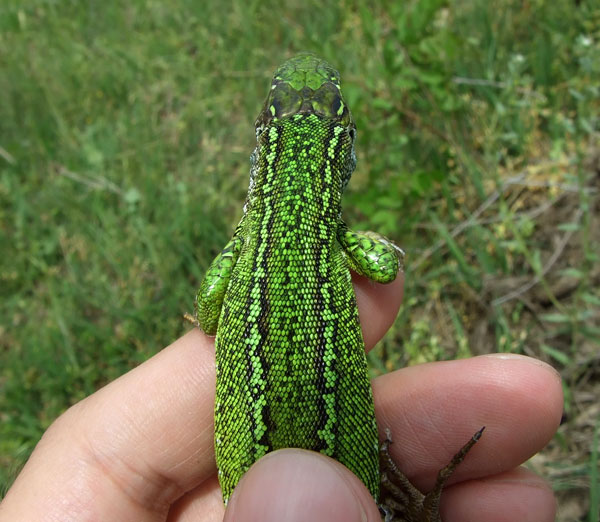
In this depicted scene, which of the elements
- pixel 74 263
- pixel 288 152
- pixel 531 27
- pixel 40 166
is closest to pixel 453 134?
pixel 531 27

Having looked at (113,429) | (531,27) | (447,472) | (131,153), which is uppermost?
(531,27)

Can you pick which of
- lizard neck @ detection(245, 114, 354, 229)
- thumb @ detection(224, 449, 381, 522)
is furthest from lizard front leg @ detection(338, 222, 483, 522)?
thumb @ detection(224, 449, 381, 522)

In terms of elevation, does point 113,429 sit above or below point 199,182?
below

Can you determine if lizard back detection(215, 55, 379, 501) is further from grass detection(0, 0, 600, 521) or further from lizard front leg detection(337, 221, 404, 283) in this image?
grass detection(0, 0, 600, 521)

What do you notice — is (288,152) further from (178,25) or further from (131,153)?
(178,25)

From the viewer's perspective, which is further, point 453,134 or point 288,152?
point 453,134

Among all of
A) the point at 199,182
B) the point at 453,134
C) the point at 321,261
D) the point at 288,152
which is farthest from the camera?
the point at 199,182

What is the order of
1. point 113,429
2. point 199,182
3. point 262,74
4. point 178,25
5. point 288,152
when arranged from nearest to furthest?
point 288,152
point 113,429
point 199,182
point 262,74
point 178,25
